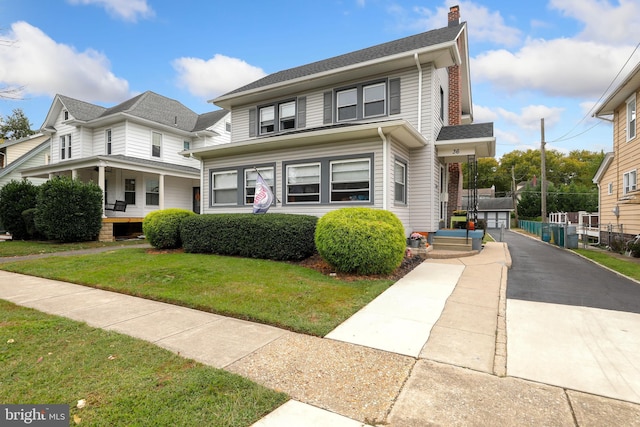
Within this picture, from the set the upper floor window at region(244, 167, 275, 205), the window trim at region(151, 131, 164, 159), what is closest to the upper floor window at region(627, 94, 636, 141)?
the upper floor window at region(244, 167, 275, 205)

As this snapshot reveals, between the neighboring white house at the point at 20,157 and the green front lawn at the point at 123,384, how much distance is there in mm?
24446

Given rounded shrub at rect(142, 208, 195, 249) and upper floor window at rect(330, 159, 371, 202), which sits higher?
upper floor window at rect(330, 159, 371, 202)

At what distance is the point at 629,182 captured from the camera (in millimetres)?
13164

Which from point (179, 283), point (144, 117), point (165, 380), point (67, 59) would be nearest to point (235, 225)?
point (179, 283)

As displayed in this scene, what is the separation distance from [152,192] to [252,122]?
837 centimetres

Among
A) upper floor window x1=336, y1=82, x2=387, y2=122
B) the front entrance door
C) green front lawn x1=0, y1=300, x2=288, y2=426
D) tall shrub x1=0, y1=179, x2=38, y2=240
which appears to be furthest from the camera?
the front entrance door

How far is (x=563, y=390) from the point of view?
2.73 meters

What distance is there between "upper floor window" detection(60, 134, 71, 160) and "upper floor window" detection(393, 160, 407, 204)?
20.0m

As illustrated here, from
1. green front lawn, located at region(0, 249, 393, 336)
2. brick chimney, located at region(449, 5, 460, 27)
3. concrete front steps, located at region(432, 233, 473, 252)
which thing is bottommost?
green front lawn, located at region(0, 249, 393, 336)

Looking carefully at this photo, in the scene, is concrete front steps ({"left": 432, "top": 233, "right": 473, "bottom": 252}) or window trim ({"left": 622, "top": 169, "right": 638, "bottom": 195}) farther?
window trim ({"left": 622, "top": 169, "right": 638, "bottom": 195})

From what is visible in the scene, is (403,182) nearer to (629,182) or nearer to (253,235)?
(253,235)

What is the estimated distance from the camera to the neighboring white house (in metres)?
21.0

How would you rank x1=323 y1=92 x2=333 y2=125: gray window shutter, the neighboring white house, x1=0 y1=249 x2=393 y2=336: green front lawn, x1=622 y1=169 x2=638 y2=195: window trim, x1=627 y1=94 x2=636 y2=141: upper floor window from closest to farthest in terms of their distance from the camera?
x1=0 y1=249 x2=393 y2=336: green front lawn, x1=323 y1=92 x2=333 y2=125: gray window shutter, x1=622 y1=169 x2=638 y2=195: window trim, x1=627 y1=94 x2=636 y2=141: upper floor window, the neighboring white house

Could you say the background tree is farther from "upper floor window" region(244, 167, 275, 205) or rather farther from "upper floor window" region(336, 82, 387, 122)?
"upper floor window" region(336, 82, 387, 122)
